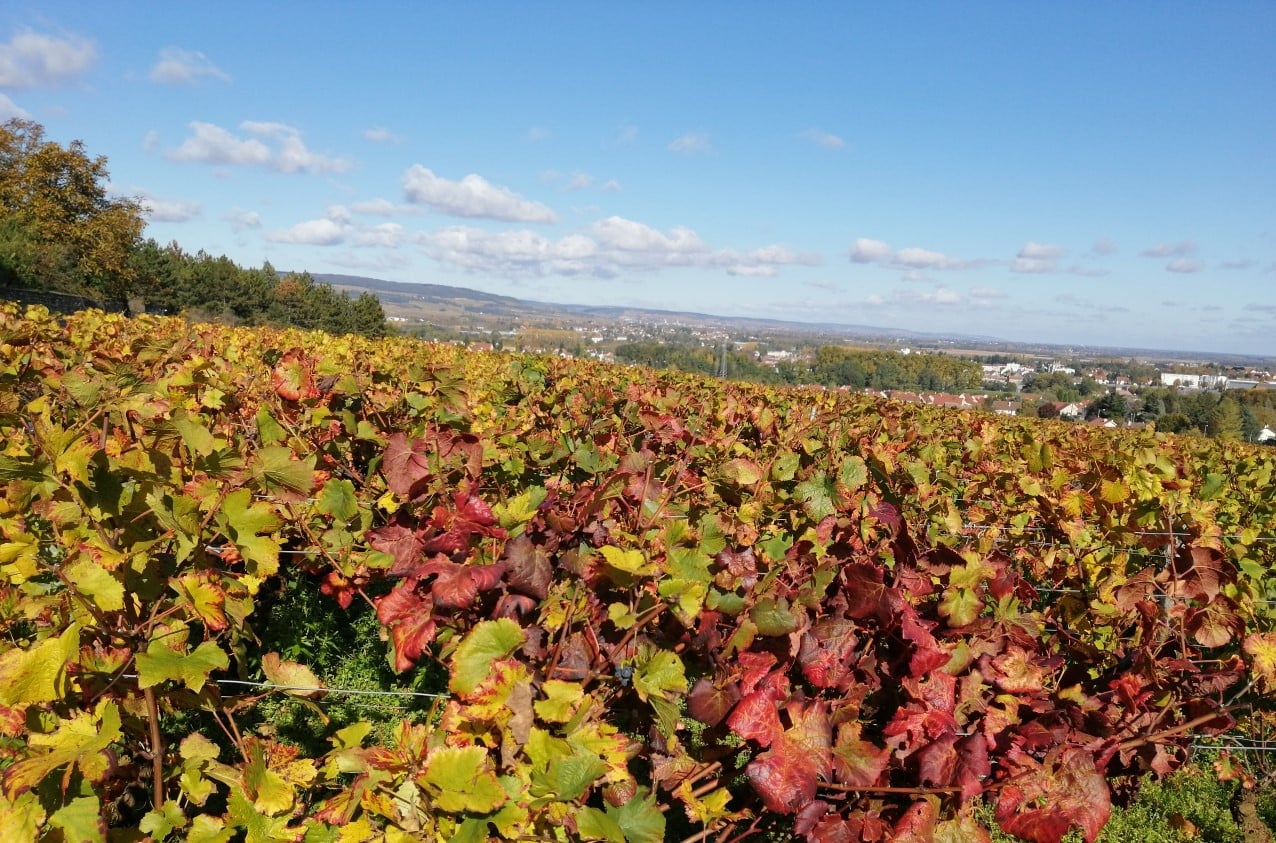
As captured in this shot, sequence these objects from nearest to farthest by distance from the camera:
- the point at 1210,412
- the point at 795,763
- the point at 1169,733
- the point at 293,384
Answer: the point at 795,763
the point at 1169,733
the point at 293,384
the point at 1210,412

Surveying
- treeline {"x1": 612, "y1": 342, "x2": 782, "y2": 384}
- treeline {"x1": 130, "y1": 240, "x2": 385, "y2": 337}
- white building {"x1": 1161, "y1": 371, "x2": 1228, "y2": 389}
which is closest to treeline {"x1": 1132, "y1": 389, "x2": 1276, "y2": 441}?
treeline {"x1": 612, "y1": 342, "x2": 782, "y2": 384}

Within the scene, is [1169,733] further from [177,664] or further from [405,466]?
[177,664]

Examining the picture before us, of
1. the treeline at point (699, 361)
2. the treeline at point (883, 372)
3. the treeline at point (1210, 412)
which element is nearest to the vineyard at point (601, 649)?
the treeline at point (1210, 412)

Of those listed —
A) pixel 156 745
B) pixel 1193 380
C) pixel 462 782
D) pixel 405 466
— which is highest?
pixel 1193 380

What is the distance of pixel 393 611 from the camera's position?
5.49ft

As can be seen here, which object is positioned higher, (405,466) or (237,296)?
(237,296)

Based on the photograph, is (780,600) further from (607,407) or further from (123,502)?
(607,407)

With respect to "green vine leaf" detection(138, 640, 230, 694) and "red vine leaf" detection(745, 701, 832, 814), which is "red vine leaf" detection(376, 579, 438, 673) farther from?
"red vine leaf" detection(745, 701, 832, 814)

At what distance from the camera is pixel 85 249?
44.8m

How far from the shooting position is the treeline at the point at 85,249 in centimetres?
3975

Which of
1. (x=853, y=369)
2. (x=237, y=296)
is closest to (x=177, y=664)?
(x=853, y=369)

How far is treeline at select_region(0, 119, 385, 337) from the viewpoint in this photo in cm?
3975

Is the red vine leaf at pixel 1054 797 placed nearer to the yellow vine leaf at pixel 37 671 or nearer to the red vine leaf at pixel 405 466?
the red vine leaf at pixel 405 466

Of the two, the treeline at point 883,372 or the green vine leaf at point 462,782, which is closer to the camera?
the green vine leaf at point 462,782
